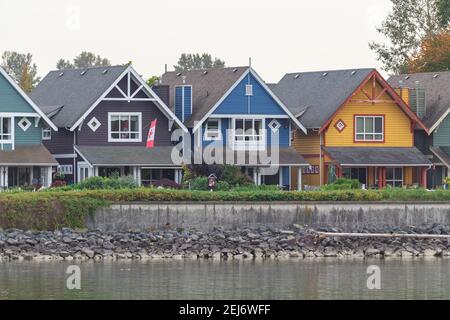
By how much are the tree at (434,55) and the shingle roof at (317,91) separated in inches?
583

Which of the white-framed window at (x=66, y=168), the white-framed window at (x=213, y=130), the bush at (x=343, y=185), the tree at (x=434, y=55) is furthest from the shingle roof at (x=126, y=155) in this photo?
the tree at (x=434, y=55)

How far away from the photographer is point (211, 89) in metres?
74.8

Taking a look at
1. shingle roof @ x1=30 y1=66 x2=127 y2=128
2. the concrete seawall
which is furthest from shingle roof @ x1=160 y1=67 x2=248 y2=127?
the concrete seawall

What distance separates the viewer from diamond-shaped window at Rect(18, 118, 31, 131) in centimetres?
6943

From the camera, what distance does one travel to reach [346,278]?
4816cm

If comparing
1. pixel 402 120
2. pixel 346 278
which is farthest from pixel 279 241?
pixel 402 120

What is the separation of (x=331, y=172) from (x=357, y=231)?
16122mm

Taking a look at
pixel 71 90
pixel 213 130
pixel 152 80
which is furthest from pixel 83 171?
pixel 152 80

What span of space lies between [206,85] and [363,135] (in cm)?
772

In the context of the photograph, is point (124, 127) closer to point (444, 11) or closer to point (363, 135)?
point (363, 135)

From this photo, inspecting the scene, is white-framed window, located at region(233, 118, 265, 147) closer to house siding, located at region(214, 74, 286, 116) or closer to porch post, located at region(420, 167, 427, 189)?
house siding, located at region(214, 74, 286, 116)

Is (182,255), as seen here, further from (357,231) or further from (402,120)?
(402,120)

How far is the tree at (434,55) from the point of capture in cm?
9500

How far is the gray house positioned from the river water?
18430 millimetres
